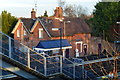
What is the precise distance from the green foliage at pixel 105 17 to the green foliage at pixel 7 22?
51.0 feet

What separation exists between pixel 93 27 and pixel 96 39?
4.50m

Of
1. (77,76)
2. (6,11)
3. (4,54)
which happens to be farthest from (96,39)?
(4,54)

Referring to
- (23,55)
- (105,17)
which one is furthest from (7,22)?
(23,55)

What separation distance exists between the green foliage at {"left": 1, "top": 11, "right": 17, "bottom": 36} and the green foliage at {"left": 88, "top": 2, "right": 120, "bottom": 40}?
612 inches

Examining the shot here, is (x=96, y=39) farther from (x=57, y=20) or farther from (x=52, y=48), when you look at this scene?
(x=52, y=48)

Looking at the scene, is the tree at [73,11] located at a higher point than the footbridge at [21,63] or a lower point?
higher

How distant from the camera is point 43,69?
41.0 ft

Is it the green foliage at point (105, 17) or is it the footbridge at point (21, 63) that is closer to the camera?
the footbridge at point (21, 63)

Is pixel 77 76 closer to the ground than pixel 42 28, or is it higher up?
closer to the ground

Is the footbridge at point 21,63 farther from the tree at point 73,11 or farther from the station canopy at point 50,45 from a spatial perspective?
the tree at point 73,11

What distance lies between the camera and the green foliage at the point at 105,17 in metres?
37.0

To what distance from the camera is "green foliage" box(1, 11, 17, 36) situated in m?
39.2

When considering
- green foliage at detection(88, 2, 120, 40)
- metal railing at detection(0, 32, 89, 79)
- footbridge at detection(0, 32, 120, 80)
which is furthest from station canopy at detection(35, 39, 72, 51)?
green foliage at detection(88, 2, 120, 40)

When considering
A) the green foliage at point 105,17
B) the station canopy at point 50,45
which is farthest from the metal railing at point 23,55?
the green foliage at point 105,17
